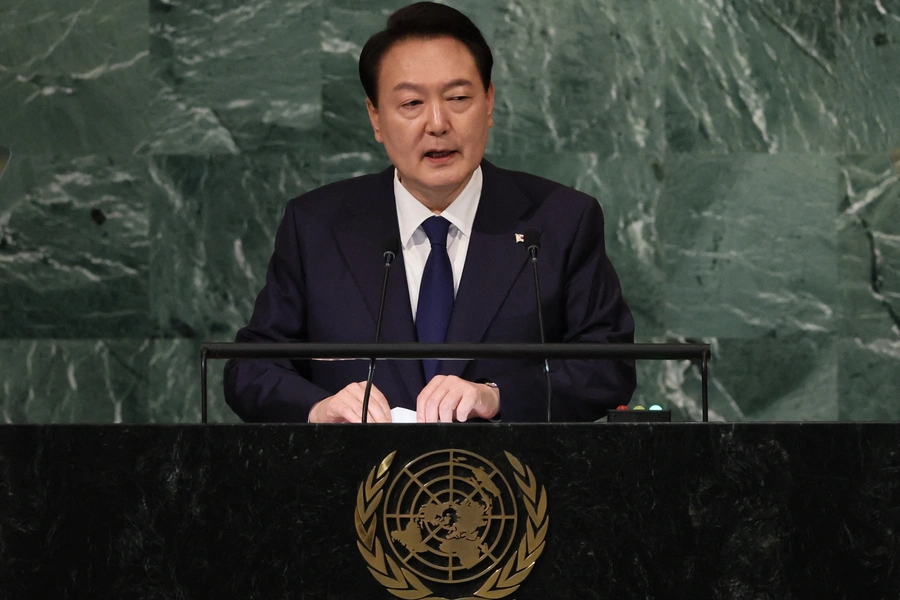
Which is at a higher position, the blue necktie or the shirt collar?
the shirt collar

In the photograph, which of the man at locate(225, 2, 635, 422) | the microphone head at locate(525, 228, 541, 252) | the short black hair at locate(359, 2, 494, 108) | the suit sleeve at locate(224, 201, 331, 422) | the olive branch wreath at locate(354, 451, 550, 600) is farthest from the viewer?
the short black hair at locate(359, 2, 494, 108)

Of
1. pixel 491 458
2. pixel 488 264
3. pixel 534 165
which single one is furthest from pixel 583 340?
pixel 534 165

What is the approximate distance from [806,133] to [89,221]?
261 cm

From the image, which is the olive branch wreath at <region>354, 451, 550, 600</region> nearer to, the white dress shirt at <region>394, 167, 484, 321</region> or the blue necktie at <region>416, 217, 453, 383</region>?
the blue necktie at <region>416, 217, 453, 383</region>

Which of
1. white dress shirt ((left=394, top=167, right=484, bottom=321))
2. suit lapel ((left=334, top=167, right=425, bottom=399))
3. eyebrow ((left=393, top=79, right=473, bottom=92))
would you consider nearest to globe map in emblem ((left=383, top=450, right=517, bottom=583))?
suit lapel ((left=334, top=167, right=425, bottom=399))

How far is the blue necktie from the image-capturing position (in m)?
2.76

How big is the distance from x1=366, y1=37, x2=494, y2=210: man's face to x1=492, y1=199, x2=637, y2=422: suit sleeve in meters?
0.34

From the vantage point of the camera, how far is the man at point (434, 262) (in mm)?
2721

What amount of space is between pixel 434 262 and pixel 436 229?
0.09 m

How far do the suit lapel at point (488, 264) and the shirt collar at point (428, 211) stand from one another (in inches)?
0.7

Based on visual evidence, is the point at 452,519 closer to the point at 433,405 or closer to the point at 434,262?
Answer: the point at 433,405

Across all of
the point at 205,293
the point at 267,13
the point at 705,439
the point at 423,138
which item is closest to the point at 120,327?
the point at 205,293

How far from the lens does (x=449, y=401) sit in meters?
2.21

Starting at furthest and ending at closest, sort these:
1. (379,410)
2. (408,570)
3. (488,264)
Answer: (488,264) < (379,410) < (408,570)
